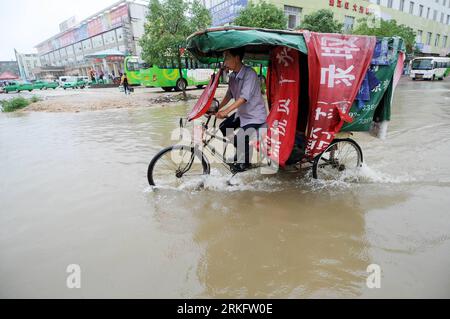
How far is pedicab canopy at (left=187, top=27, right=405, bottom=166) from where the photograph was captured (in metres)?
3.20

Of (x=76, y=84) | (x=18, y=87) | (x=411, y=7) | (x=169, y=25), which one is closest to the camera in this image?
(x=169, y=25)

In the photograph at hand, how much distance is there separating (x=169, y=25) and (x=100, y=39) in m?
35.8

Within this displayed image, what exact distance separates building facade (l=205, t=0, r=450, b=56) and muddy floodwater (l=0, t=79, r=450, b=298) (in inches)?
673

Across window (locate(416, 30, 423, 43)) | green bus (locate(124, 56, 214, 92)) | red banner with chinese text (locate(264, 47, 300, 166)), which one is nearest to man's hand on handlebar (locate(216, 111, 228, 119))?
red banner with chinese text (locate(264, 47, 300, 166))

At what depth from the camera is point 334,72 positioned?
10.8ft

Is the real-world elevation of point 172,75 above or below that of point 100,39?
below

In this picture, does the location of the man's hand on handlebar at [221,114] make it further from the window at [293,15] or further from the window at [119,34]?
the window at [119,34]

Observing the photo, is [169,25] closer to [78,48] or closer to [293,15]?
[293,15]

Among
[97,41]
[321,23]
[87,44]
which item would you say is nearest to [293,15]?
[321,23]

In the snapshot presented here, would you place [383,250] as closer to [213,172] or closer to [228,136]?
[228,136]

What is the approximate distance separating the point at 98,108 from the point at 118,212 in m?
10.6

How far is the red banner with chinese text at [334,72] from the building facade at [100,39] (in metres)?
26.1
